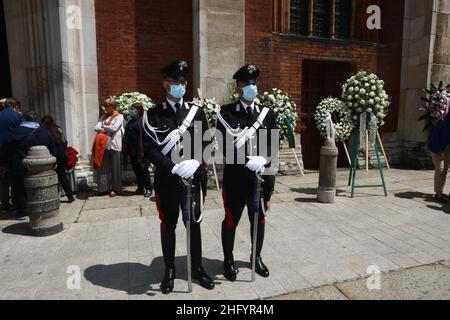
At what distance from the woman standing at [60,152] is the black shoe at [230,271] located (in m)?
3.82

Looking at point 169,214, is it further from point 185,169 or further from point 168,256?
point 185,169

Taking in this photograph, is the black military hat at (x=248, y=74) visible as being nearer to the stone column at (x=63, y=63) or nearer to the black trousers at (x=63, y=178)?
the black trousers at (x=63, y=178)

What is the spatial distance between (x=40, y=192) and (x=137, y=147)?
7.10 ft

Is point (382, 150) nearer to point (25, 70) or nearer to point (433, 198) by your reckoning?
point (433, 198)

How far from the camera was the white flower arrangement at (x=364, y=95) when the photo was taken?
621 cm

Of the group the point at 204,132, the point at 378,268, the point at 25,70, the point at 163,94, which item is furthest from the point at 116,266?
the point at 25,70

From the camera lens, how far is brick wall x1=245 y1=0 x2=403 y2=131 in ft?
25.9

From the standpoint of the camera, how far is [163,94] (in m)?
7.51

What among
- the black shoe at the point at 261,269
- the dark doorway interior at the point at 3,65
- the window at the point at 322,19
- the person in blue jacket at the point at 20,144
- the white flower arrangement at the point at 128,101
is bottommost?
the black shoe at the point at 261,269

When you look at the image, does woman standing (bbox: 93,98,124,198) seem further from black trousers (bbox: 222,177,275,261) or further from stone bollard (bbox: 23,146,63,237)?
black trousers (bbox: 222,177,275,261)

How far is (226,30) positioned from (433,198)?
5372mm

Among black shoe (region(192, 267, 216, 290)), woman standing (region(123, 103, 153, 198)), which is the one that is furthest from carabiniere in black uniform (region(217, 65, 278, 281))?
woman standing (region(123, 103, 153, 198))

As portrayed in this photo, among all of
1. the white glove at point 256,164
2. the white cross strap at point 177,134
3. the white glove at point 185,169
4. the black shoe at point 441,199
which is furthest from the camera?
the black shoe at point 441,199

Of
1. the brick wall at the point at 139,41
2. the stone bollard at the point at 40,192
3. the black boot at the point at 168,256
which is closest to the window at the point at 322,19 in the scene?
the brick wall at the point at 139,41
